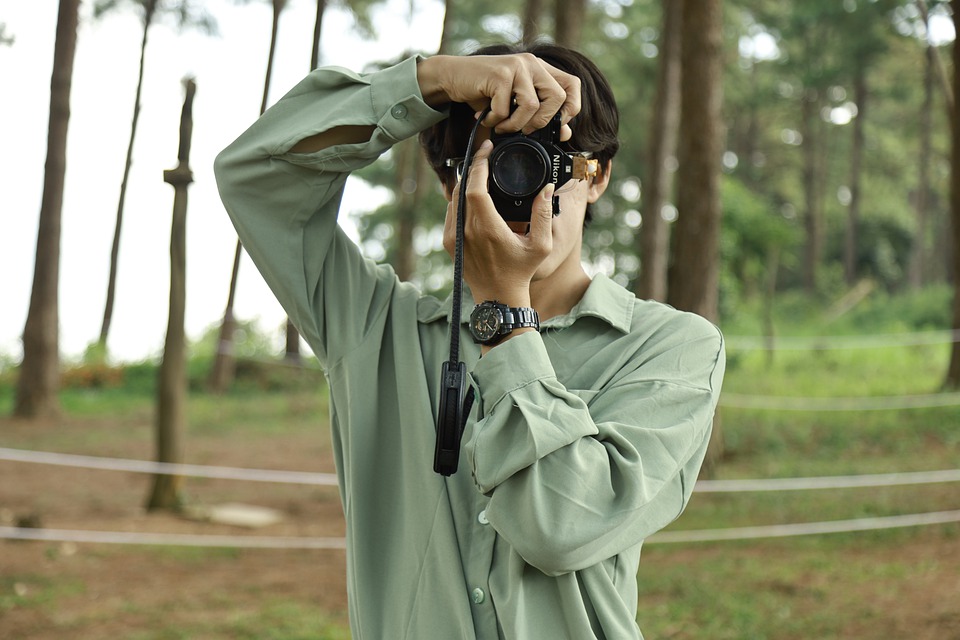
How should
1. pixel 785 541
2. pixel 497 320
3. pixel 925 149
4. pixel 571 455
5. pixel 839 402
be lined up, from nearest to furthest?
pixel 571 455, pixel 497 320, pixel 785 541, pixel 839 402, pixel 925 149

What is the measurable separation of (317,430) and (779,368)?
549 centimetres

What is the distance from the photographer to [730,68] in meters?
16.9

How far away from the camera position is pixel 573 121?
1407mm

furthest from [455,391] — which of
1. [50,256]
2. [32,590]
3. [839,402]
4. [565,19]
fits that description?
[50,256]

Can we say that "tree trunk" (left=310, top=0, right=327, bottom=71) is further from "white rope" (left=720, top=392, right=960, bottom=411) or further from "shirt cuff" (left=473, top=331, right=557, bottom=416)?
"shirt cuff" (left=473, top=331, right=557, bottom=416)

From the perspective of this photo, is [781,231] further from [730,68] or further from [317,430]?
[317,430]

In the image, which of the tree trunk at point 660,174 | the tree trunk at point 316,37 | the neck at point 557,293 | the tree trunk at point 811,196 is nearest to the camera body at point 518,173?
the neck at point 557,293

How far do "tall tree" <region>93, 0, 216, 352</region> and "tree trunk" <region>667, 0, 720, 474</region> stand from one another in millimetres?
9364

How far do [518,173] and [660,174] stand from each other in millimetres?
7549

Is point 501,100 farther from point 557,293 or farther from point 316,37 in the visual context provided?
point 316,37

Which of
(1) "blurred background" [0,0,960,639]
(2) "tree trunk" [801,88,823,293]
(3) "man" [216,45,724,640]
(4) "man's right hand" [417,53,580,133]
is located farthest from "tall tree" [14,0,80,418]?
(2) "tree trunk" [801,88,823,293]

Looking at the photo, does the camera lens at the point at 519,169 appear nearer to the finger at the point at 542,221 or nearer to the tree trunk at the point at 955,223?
the finger at the point at 542,221

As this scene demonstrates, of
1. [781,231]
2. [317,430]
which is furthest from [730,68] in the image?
[317,430]

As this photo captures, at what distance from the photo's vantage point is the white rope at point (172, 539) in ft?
16.0
